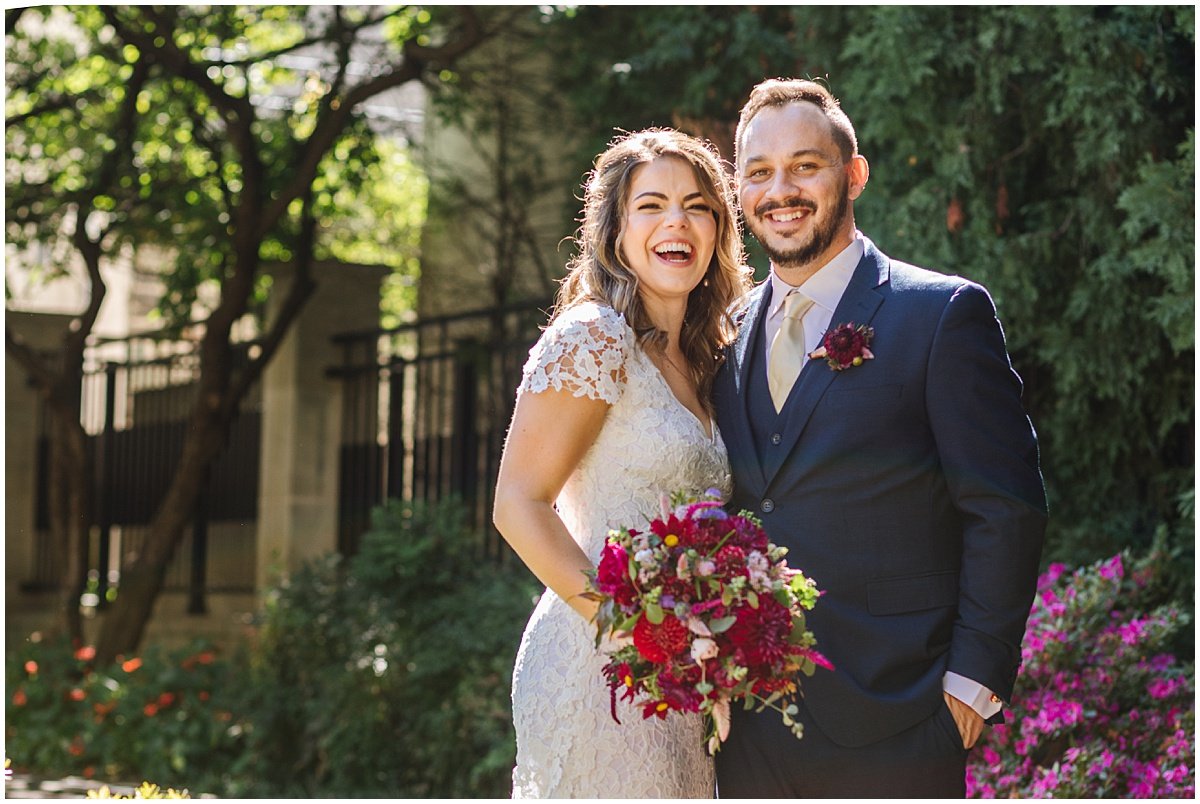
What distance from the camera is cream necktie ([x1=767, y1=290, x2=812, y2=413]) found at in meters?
3.61

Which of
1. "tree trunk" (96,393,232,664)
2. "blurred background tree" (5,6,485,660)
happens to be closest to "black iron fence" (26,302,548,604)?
"blurred background tree" (5,6,485,660)

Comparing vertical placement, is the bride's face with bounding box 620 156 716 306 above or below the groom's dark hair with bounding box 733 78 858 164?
below

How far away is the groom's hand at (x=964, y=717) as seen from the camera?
331cm

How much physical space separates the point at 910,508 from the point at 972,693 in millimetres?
445

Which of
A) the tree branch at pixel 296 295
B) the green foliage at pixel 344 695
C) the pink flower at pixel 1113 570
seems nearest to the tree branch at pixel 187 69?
the tree branch at pixel 296 295

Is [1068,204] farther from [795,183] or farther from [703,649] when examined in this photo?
[703,649]

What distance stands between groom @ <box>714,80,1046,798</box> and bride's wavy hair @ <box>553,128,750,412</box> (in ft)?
0.83

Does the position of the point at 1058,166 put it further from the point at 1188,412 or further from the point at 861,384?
the point at 861,384

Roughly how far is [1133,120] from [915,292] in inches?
138

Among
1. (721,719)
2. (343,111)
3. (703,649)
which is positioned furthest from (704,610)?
(343,111)

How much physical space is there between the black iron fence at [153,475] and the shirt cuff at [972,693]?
9047 millimetres

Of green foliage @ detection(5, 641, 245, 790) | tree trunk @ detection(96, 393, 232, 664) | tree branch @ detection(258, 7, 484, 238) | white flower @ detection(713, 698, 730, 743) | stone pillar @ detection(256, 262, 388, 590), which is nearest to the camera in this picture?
white flower @ detection(713, 698, 730, 743)

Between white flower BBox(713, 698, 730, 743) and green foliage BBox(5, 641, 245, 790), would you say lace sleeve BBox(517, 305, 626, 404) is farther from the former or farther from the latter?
green foliage BBox(5, 641, 245, 790)

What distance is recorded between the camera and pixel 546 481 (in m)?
3.50
